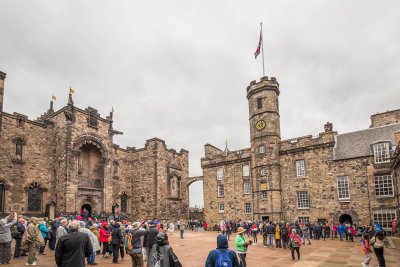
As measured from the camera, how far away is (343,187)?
25.5m

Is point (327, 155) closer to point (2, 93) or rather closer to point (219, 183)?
point (219, 183)

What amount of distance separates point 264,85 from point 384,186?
46.5 feet

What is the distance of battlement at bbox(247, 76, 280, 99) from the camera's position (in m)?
30.4

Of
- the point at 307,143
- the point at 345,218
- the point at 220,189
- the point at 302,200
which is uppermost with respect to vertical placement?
the point at 307,143

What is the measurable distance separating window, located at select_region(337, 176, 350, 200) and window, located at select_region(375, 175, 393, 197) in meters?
2.19

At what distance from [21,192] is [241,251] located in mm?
21846

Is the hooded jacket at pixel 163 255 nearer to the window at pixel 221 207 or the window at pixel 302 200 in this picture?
the window at pixel 302 200

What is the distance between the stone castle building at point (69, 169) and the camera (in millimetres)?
23203

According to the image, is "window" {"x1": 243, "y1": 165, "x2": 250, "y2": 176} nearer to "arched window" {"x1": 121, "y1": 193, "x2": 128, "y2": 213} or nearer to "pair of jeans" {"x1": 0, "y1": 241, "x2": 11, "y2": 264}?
"arched window" {"x1": 121, "y1": 193, "x2": 128, "y2": 213}

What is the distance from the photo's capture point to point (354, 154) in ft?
84.4

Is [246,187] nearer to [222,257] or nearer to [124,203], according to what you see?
[124,203]

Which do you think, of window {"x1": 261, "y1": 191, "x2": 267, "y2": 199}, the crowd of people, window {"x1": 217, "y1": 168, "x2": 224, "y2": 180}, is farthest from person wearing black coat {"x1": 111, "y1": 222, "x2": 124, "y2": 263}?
window {"x1": 217, "y1": 168, "x2": 224, "y2": 180}

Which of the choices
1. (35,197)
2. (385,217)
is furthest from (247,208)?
(35,197)

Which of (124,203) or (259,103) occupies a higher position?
(259,103)
